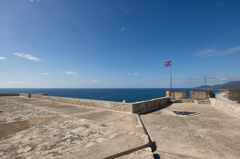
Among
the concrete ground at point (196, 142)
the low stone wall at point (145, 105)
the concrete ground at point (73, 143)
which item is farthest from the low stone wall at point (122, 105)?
the concrete ground at point (73, 143)

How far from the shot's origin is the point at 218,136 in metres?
4.25

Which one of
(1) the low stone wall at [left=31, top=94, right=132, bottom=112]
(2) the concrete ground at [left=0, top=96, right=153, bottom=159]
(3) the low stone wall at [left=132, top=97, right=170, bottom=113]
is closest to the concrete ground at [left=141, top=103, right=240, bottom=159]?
(2) the concrete ground at [left=0, top=96, right=153, bottom=159]

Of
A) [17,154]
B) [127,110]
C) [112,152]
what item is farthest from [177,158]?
[127,110]

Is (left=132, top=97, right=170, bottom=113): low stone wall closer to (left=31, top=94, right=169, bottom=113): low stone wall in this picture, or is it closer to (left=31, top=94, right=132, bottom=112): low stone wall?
(left=31, top=94, right=169, bottom=113): low stone wall

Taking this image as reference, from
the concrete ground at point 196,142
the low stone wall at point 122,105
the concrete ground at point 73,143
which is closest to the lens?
the concrete ground at point 73,143

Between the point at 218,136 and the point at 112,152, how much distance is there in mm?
4301

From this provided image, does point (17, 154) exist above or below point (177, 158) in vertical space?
above

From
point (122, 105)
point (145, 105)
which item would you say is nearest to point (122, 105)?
point (122, 105)

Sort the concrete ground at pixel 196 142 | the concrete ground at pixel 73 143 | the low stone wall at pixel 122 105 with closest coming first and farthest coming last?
1. the concrete ground at pixel 73 143
2. the concrete ground at pixel 196 142
3. the low stone wall at pixel 122 105

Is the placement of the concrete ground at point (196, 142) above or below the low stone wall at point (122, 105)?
below

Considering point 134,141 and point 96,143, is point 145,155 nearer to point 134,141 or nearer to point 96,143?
point 134,141

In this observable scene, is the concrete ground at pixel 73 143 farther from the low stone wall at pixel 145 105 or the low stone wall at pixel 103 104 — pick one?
the low stone wall at pixel 145 105

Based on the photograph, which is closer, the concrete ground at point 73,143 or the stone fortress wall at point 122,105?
the concrete ground at point 73,143

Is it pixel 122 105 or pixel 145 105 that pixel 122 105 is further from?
pixel 145 105
